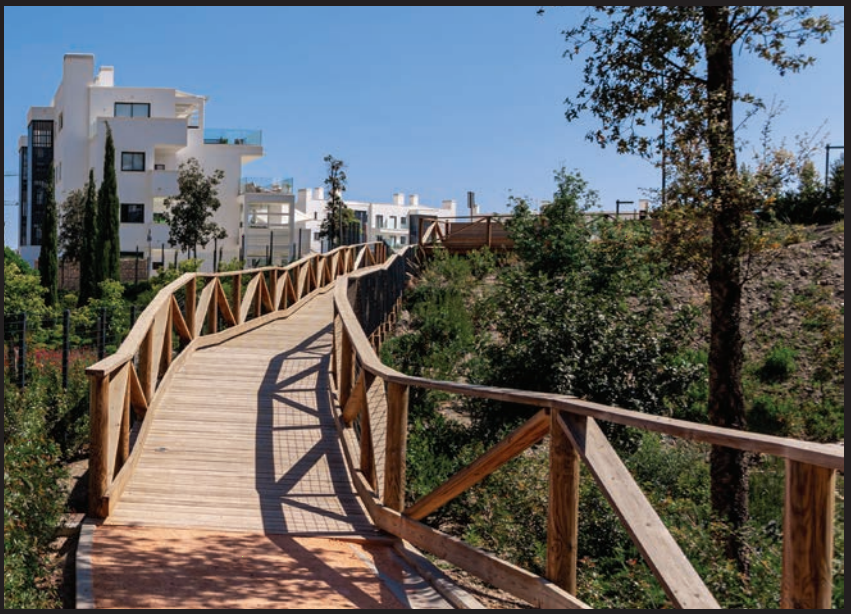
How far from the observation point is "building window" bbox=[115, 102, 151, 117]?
48969 mm

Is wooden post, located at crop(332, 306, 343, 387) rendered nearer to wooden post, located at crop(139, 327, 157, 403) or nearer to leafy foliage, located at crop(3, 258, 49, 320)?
wooden post, located at crop(139, 327, 157, 403)

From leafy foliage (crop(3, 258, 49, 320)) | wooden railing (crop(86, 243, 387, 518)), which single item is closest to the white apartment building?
leafy foliage (crop(3, 258, 49, 320))

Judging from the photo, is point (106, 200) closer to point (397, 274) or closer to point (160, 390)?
point (397, 274)

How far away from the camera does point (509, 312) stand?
15922mm

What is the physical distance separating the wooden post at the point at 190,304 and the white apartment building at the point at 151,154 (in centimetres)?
3419

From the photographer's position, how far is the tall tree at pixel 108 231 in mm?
36562

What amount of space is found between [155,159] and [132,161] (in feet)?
4.34

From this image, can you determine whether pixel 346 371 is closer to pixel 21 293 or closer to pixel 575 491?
pixel 575 491

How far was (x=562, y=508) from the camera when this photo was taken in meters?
4.55

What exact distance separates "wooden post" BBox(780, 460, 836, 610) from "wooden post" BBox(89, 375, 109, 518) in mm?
4672

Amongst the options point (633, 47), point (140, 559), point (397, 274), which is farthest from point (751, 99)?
point (397, 274)

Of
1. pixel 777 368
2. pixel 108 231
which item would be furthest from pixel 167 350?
pixel 108 231

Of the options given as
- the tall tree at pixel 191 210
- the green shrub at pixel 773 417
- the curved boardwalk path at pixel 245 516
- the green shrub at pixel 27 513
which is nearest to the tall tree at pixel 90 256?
the tall tree at pixel 191 210

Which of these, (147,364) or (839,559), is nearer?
(839,559)
